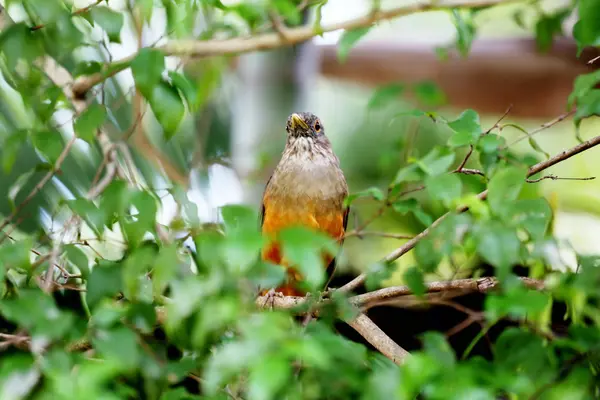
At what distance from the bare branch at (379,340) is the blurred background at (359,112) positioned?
2.94 ft

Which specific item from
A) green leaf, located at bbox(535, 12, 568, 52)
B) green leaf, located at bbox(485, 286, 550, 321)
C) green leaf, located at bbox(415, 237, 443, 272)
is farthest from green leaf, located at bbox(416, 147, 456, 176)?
green leaf, located at bbox(535, 12, 568, 52)

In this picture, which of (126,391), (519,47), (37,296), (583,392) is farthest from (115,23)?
(519,47)

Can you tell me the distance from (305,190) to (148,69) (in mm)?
1899

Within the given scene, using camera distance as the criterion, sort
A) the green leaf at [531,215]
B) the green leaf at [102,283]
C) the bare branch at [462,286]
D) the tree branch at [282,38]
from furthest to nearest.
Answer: the tree branch at [282,38]
the bare branch at [462,286]
the green leaf at [102,283]
the green leaf at [531,215]

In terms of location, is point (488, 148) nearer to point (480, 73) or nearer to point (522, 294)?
point (522, 294)

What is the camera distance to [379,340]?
2354 mm

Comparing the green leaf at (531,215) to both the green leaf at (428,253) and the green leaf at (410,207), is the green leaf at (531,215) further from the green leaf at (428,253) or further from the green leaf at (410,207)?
the green leaf at (410,207)

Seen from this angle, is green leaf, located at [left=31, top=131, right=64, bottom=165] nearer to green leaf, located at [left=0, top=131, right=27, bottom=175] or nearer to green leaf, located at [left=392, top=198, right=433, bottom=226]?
green leaf, located at [left=0, top=131, right=27, bottom=175]

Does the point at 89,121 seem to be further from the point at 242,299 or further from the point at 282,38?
the point at 282,38

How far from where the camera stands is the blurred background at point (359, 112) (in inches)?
134

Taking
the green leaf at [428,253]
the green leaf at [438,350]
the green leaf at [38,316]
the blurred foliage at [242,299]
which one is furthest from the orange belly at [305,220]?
the green leaf at [38,316]

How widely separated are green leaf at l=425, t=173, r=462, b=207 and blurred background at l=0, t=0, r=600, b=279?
121 centimetres

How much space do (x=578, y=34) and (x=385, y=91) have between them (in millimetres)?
1114

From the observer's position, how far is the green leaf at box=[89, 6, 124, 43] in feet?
6.45
